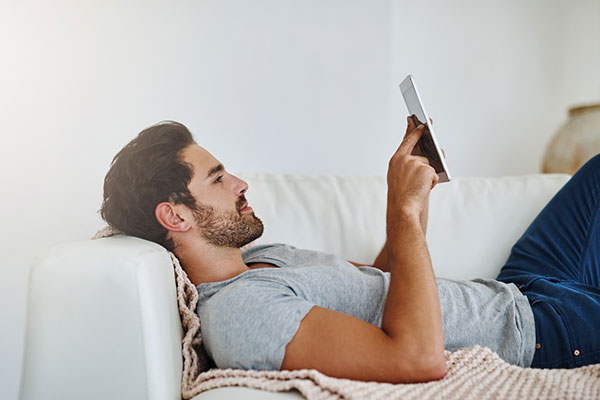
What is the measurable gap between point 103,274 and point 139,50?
3.73ft

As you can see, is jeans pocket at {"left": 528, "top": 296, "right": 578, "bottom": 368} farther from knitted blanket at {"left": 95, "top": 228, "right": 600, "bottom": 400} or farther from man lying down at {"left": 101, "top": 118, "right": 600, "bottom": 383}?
knitted blanket at {"left": 95, "top": 228, "right": 600, "bottom": 400}

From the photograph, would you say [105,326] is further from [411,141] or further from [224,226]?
[411,141]

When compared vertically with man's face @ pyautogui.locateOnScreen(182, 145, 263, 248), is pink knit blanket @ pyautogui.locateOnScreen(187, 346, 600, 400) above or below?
below

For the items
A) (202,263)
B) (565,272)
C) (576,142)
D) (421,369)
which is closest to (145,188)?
(202,263)

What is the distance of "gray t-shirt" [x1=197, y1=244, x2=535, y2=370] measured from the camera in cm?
81

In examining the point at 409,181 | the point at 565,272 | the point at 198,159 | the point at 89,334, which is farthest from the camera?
the point at 565,272

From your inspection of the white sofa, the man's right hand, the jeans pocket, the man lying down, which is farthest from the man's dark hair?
the jeans pocket

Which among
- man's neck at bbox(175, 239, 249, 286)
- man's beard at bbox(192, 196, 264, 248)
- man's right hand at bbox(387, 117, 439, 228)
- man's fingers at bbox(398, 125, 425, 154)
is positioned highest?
man's fingers at bbox(398, 125, 425, 154)

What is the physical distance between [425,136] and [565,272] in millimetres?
509

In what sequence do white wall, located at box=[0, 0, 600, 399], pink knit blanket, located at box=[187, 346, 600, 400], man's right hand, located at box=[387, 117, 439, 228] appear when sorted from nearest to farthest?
pink knit blanket, located at box=[187, 346, 600, 400] < man's right hand, located at box=[387, 117, 439, 228] < white wall, located at box=[0, 0, 600, 399]

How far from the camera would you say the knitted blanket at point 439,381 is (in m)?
0.71

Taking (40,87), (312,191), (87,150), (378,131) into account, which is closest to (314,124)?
(378,131)

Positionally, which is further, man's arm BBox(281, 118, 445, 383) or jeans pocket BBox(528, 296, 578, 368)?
jeans pocket BBox(528, 296, 578, 368)

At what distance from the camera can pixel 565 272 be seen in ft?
4.08
